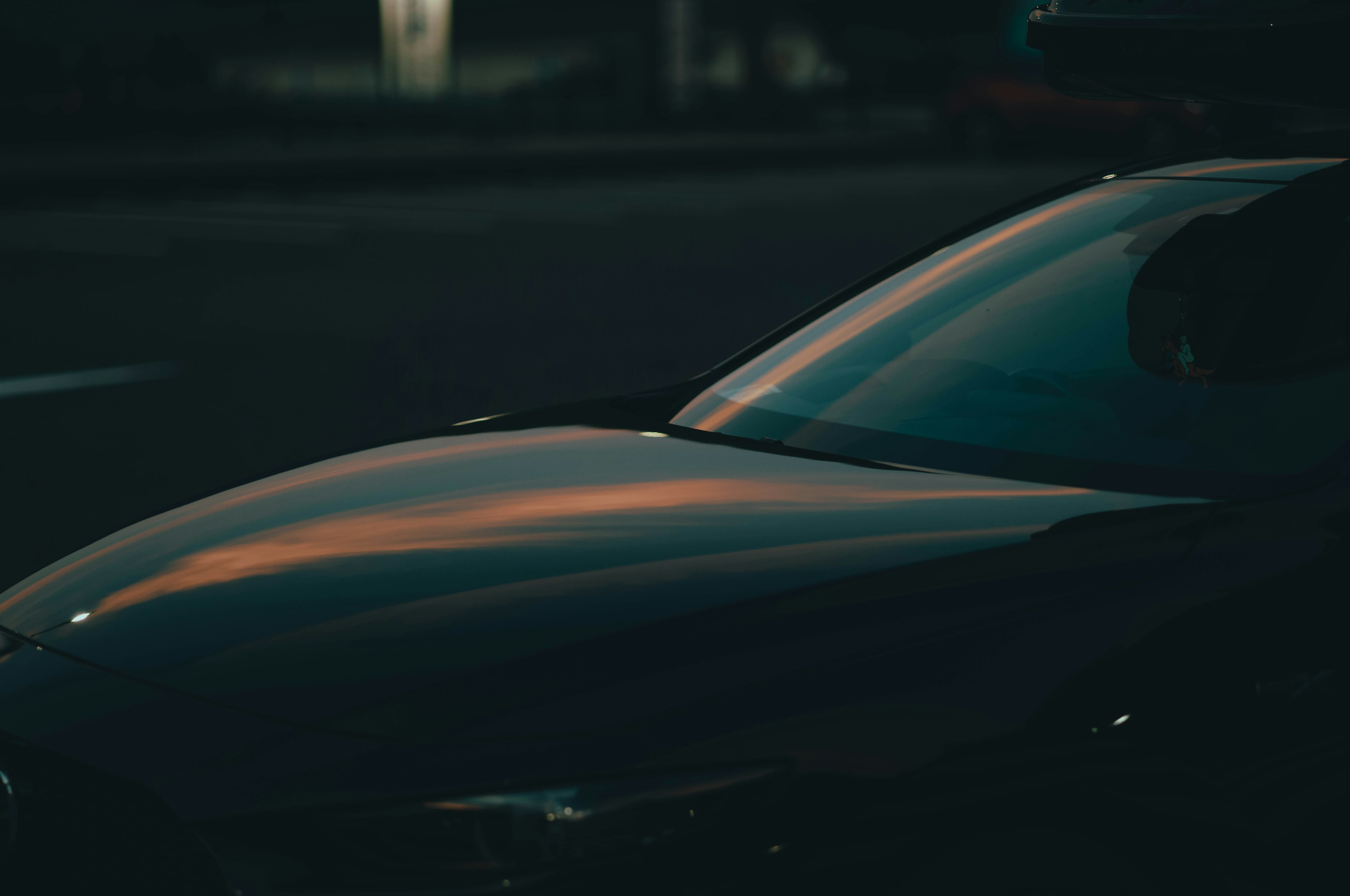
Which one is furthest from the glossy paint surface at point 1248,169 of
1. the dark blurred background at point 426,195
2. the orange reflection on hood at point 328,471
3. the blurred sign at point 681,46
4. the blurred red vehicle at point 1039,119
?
the blurred sign at point 681,46

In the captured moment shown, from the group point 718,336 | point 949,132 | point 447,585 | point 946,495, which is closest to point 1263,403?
point 946,495

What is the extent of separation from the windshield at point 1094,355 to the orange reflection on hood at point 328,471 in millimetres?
277

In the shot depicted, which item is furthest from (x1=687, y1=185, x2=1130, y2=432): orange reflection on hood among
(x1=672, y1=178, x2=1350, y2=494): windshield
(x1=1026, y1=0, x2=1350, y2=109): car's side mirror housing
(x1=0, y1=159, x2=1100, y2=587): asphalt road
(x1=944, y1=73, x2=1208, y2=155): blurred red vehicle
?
(x1=944, y1=73, x2=1208, y2=155): blurred red vehicle

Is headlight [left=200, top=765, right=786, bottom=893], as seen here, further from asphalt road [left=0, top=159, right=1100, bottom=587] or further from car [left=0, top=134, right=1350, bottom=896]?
asphalt road [left=0, top=159, right=1100, bottom=587]

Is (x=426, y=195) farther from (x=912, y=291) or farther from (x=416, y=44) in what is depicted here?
(x=416, y=44)

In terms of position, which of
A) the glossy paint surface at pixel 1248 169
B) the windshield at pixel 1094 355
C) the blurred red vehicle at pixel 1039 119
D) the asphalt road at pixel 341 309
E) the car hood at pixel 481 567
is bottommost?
the asphalt road at pixel 341 309

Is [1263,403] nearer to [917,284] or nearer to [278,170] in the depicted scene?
[917,284]

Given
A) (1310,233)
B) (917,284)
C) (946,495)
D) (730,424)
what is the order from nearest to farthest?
(946,495) → (1310,233) → (730,424) → (917,284)

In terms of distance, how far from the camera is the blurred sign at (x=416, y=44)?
41062mm

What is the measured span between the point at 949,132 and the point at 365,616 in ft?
96.8

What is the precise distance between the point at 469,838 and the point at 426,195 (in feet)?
64.6

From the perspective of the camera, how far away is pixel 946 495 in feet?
7.54

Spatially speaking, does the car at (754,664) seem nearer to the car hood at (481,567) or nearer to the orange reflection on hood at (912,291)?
the car hood at (481,567)

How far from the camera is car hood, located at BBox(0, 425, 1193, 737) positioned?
1.85m
